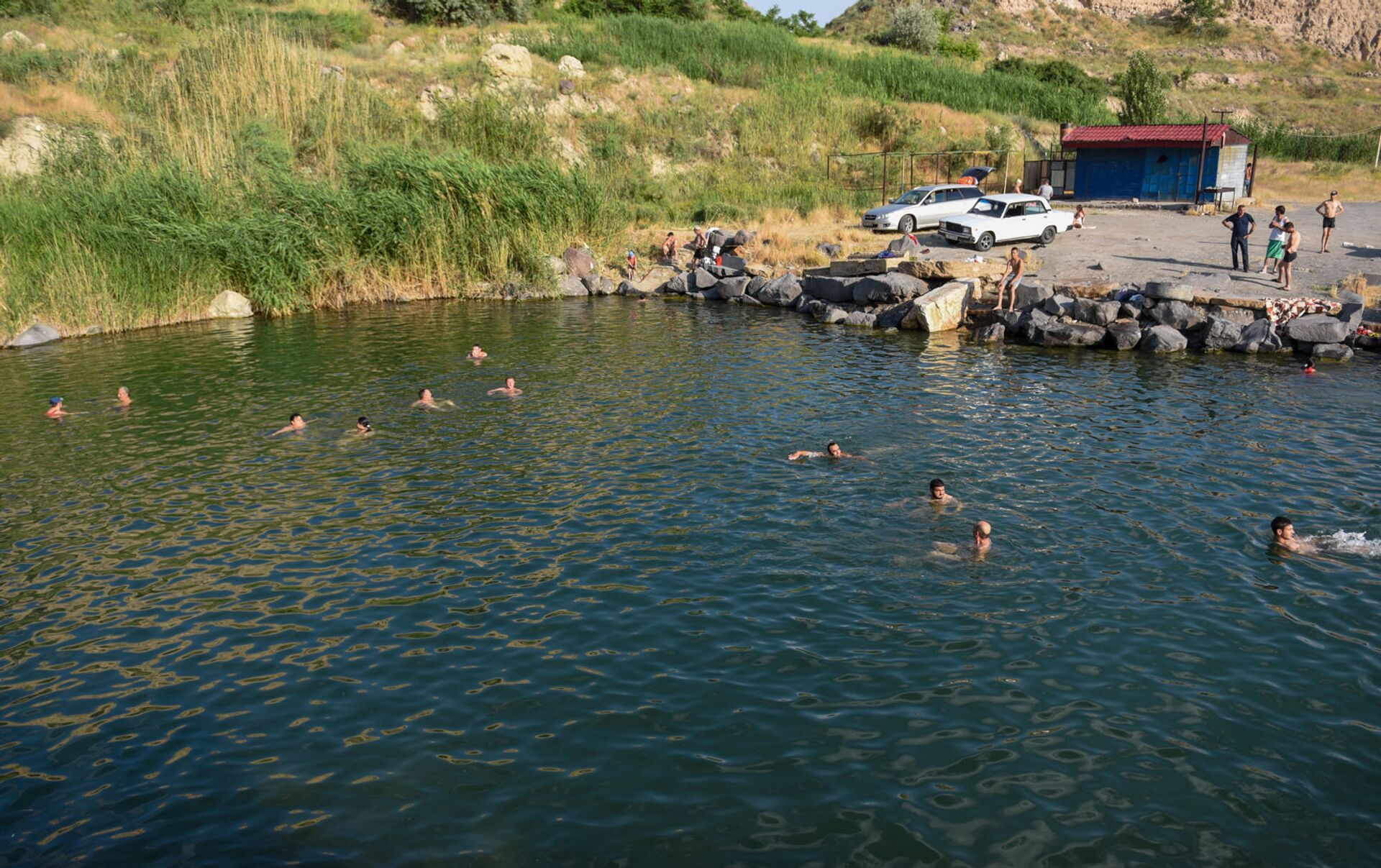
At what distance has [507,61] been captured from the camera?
52.8 m

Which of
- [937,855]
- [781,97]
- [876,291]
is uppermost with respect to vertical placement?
[781,97]

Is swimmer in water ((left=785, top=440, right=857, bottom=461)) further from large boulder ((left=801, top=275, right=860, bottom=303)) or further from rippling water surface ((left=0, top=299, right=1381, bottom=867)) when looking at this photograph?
large boulder ((left=801, top=275, right=860, bottom=303))

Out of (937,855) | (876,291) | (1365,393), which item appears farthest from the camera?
(876,291)

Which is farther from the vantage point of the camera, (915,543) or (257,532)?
(257,532)

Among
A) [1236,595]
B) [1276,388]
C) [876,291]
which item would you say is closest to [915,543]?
[1236,595]

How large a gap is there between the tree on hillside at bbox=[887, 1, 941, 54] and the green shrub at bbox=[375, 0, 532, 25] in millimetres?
32083

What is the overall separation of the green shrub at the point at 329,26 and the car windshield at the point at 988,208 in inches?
1465

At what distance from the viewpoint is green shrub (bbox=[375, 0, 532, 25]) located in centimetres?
5962

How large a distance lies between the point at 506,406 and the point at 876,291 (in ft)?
45.9

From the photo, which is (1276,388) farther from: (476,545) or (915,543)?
(476,545)

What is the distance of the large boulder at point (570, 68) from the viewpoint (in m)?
53.9

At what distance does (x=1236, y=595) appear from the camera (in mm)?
11664

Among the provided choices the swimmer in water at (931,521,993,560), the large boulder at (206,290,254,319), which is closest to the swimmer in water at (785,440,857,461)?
the swimmer in water at (931,521,993,560)

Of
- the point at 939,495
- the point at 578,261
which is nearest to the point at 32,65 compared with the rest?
the point at 578,261
